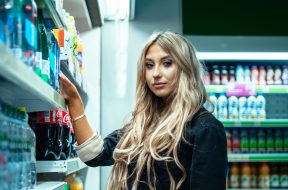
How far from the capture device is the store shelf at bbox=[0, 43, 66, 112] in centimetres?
107

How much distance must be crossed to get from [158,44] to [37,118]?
674 mm

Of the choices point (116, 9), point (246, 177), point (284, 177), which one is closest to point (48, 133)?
point (116, 9)

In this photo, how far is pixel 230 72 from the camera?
4.52 m

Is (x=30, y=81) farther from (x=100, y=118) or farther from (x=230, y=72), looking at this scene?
(x=230, y=72)

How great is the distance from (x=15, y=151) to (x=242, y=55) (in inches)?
121

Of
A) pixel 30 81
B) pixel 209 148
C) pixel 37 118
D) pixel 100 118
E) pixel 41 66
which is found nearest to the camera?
pixel 30 81

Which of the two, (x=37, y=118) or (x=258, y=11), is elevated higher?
(x=258, y=11)

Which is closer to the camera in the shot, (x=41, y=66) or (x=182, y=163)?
(x=41, y=66)

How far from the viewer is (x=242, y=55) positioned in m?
4.30

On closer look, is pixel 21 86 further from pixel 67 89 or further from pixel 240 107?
pixel 240 107

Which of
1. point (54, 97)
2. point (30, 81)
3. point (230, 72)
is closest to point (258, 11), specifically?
point (230, 72)

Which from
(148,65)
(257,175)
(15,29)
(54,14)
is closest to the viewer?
(15,29)

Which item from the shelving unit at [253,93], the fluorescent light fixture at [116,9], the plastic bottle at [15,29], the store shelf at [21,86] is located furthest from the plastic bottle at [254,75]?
the plastic bottle at [15,29]

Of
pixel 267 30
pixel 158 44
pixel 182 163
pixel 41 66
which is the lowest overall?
pixel 182 163
